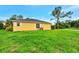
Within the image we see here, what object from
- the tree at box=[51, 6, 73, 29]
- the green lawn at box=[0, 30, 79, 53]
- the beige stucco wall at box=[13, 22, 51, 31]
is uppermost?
the tree at box=[51, 6, 73, 29]

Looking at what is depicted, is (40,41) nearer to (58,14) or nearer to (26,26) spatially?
(26,26)

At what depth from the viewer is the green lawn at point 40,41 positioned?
68.2 inches

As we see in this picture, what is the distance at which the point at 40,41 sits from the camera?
1.76m

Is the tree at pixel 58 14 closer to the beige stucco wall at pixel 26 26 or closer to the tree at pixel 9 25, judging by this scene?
the beige stucco wall at pixel 26 26

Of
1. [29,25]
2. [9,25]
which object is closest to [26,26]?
[29,25]

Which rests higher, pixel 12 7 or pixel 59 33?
pixel 12 7

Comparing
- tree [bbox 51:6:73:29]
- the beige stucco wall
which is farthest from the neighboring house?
tree [bbox 51:6:73:29]

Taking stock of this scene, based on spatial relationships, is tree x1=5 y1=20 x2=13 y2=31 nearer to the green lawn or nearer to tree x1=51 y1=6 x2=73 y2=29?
the green lawn

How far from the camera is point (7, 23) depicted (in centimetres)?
179

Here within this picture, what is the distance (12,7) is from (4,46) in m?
0.43

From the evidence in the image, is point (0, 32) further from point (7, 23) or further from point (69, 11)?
point (69, 11)

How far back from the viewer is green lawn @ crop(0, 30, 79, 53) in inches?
68.2
